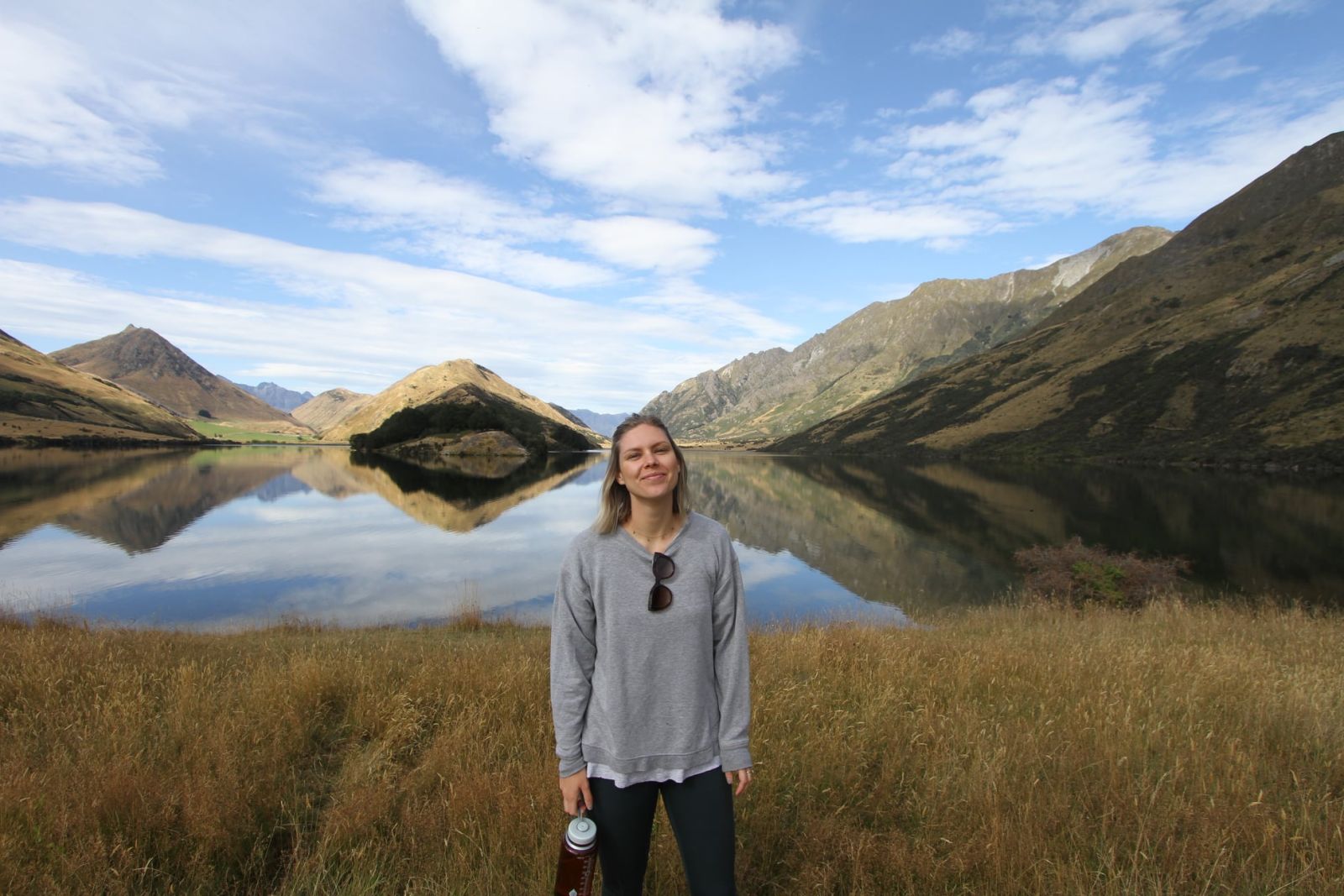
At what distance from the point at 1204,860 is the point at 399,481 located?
82196 mm

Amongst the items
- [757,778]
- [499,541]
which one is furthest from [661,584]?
[499,541]

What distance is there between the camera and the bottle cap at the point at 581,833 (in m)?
3.11

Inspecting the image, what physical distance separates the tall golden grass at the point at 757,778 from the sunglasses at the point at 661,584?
2265 millimetres

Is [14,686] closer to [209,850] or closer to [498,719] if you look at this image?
[209,850]

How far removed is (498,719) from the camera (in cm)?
684

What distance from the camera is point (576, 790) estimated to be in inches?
132

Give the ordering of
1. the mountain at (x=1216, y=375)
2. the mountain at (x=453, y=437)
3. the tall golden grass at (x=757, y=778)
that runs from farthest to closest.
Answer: the mountain at (x=453, y=437)
the mountain at (x=1216, y=375)
the tall golden grass at (x=757, y=778)

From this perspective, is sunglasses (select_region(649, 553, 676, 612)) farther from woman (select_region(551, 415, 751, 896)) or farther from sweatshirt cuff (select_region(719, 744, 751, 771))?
sweatshirt cuff (select_region(719, 744, 751, 771))

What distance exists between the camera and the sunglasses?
10.8 ft

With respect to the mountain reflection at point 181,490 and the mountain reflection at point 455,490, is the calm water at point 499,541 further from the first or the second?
the mountain reflection at point 455,490

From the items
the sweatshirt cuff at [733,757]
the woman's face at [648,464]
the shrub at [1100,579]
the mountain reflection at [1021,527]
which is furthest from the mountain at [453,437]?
the sweatshirt cuff at [733,757]

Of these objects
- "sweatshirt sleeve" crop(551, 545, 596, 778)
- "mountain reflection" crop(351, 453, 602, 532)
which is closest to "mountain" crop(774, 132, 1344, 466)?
"mountain reflection" crop(351, 453, 602, 532)

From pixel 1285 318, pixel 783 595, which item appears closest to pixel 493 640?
pixel 783 595

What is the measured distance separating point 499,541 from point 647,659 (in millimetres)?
35551
